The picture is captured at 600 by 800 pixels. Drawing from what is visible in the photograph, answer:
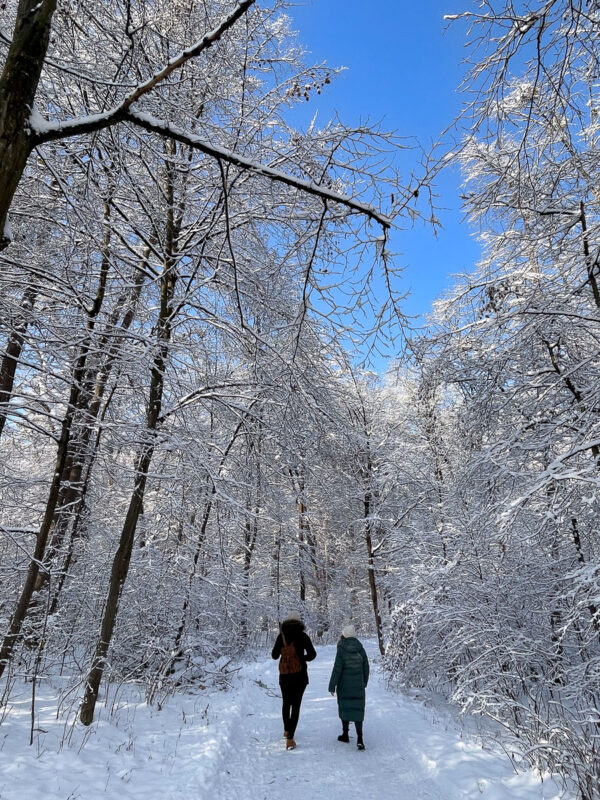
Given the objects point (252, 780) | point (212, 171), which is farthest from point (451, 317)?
point (252, 780)

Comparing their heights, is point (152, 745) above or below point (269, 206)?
below

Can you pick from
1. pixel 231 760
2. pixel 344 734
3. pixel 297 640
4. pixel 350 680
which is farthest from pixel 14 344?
pixel 344 734

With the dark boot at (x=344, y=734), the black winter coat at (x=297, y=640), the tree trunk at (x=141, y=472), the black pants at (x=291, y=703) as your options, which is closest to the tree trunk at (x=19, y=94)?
the tree trunk at (x=141, y=472)

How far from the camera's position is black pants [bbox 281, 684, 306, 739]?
5.73m

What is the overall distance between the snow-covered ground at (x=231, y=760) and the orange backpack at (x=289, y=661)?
0.83 m

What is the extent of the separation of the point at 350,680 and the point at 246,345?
4.47 m

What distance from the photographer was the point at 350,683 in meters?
5.95

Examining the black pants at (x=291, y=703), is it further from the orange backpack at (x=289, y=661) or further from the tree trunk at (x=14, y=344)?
the tree trunk at (x=14, y=344)

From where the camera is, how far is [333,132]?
315 cm

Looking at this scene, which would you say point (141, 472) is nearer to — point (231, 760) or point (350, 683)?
point (231, 760)

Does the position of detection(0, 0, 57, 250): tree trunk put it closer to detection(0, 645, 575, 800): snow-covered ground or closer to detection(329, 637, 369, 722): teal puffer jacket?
detection(0, 645, 575, 800): snow-covered ground

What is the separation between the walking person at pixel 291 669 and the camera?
18.9 feet

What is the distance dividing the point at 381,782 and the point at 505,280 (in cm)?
589

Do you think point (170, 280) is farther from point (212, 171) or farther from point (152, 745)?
point (152, 745)
